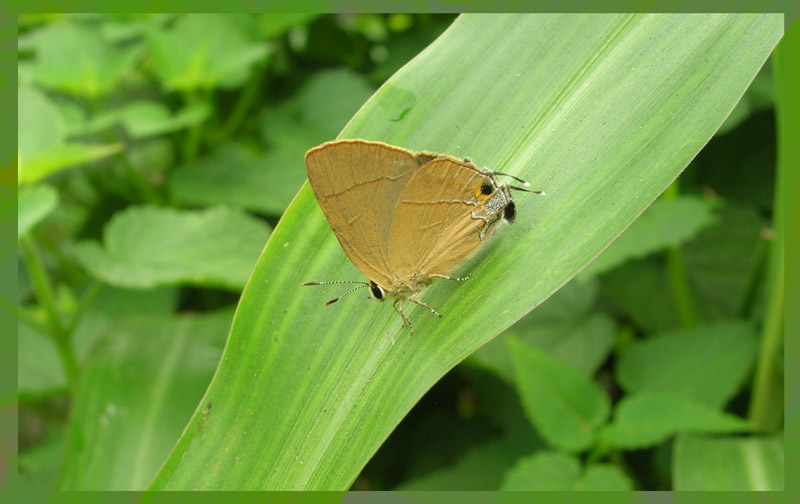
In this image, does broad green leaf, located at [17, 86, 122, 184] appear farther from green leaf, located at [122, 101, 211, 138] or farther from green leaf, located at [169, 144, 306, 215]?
green leaf, located at [169, 144, 306, 215]

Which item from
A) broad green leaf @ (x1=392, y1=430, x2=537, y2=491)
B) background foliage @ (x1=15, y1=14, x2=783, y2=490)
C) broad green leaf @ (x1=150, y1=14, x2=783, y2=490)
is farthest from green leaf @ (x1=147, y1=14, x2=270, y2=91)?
broad green leaf @ (x1=392, y1=430, x2=537, y2=491)

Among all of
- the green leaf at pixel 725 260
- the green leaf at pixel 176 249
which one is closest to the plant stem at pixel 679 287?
the green leaf at pixel 725 260

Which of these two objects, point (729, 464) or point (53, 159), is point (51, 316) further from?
point (729, 464)

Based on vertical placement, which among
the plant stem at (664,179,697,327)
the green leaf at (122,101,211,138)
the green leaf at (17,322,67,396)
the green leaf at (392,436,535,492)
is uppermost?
the plant stem at (664,179,697,327)

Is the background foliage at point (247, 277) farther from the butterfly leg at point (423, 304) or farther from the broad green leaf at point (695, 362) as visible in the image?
the butterfly leg at point (423, 304)

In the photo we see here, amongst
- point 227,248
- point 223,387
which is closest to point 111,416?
point 227,248

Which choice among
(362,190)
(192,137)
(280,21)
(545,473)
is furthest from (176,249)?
(545,473)
